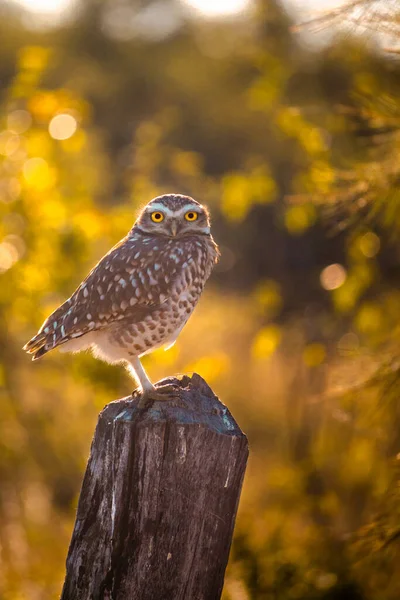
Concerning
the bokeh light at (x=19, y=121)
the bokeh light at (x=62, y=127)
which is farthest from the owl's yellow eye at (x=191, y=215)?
the bokeh light at (x=19, y=121)

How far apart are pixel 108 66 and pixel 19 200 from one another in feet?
60.1

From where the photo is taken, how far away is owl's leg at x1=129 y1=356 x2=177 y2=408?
3.46 meters

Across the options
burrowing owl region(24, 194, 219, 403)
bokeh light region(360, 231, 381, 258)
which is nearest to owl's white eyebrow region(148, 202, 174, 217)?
burrowing owl region(24, 194, 219, 403)

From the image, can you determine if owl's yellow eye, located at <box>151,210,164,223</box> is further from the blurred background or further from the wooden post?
the wooden post

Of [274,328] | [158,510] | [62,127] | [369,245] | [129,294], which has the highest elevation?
[62,127]

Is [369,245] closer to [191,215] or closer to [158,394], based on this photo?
[191,215]

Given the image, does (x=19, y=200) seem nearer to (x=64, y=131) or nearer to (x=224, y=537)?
(x=64, y=131)

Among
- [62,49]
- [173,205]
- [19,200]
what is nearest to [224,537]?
[173,205]

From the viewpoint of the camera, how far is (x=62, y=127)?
6.78 meters

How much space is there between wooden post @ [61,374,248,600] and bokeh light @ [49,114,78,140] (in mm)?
4122

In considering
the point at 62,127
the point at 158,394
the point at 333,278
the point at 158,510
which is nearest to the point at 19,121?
the point at 62,127

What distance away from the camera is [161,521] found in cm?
289

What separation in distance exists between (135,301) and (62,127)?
117 inches

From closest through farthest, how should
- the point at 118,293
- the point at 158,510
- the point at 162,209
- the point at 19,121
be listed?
the point at 158,510 < the point at 118,293 < the point at 162,209 < the point at 19,121
